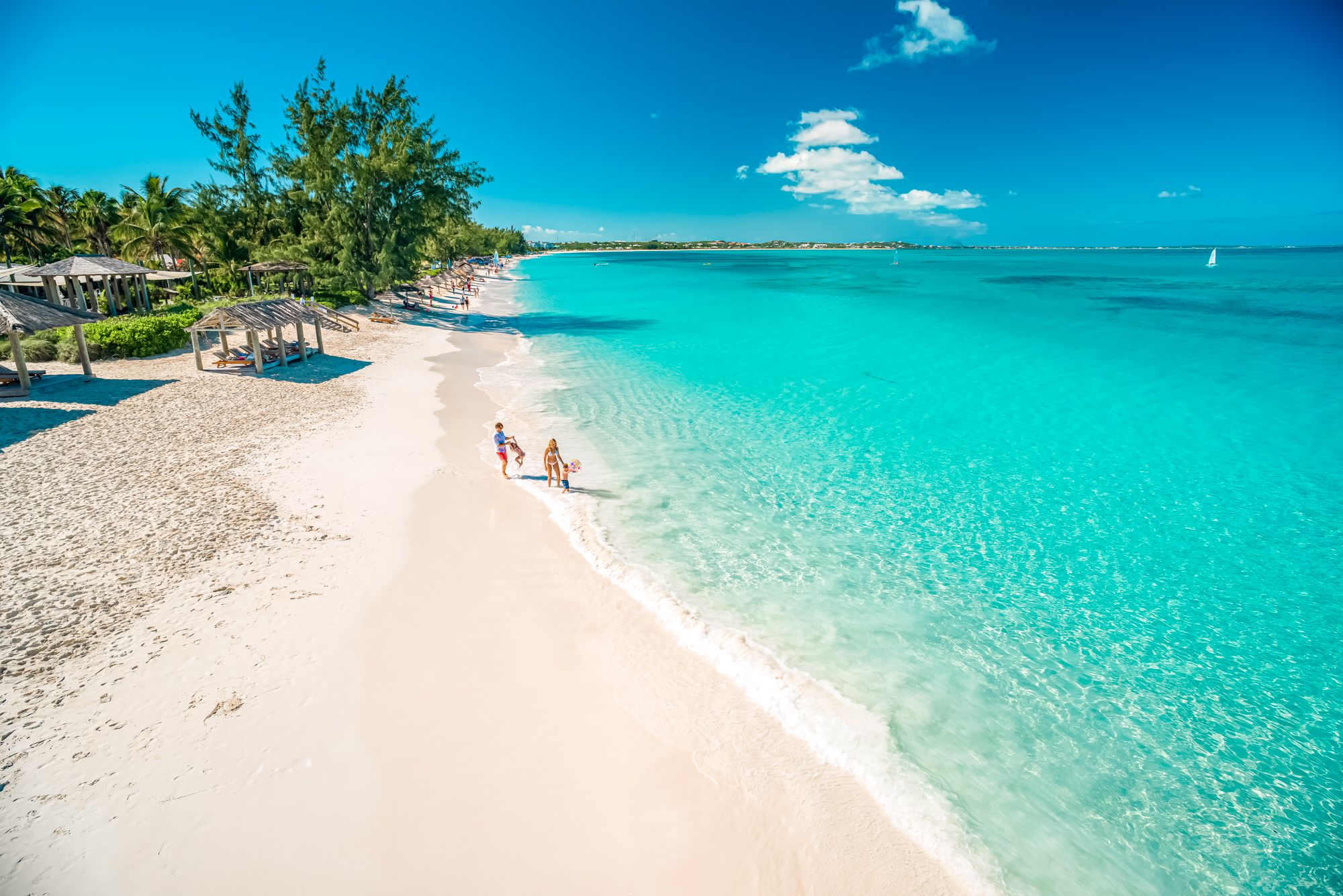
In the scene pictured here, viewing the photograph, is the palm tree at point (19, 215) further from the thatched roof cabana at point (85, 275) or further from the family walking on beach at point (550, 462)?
the family walking on beach at point (550, 462)

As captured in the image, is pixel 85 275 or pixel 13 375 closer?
pixel 13 375

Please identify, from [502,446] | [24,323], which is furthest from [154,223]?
[502,446]

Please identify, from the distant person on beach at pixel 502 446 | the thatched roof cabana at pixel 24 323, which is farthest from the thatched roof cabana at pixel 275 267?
the distant person on beach at pixel 502 446

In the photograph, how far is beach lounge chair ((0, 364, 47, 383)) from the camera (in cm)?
1769

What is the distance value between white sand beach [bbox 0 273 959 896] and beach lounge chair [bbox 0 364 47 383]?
8.14 m

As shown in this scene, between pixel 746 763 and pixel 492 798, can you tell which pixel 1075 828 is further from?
pixel 492 798

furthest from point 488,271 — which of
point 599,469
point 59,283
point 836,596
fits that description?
point 836,596

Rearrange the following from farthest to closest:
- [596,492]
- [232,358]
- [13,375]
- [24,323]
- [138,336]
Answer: [138,336] < [232,358] < [13,375] < [24,323] < [596,492]

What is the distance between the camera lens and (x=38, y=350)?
2089 centimetres

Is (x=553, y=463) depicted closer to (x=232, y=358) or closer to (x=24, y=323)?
(x=24, y=323)

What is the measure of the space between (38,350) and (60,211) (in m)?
31.3

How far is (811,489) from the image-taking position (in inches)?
579

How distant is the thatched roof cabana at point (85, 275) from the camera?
84.4ft

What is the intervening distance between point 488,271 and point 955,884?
11452 cm
